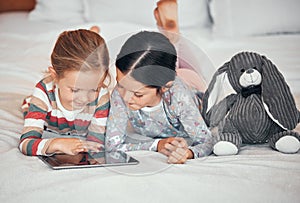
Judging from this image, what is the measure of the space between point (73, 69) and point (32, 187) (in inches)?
12.9

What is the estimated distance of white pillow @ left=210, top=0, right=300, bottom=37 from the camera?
6.84 ft

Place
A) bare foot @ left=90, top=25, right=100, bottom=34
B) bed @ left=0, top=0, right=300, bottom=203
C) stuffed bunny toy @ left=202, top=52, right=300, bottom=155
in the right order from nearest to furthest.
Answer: bed @ left=0, top=0, right=300, bottom=203, stuffed bunny toy @ left=202, top=52, right=300, bottom=155, bare foot @ left=90, top=25, right=100, bottom=34

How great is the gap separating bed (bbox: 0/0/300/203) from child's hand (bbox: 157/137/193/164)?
2 centimetres

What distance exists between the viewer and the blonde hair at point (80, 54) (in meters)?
1.10

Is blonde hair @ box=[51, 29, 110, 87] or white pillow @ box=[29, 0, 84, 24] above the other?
blonde hair @ box=[51, 29, 110, 87]

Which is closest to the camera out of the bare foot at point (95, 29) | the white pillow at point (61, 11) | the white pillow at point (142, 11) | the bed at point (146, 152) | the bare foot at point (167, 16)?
the bed at point (146, 152)

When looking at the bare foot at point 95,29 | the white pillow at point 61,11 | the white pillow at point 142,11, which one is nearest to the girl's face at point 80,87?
the bare foot at point 95,29

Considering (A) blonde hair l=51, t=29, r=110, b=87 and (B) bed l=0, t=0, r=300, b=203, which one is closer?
(B) bed l=0, t=0, r=300, b=203

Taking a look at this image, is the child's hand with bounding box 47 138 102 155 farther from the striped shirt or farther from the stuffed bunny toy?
the stuffed bunny toy

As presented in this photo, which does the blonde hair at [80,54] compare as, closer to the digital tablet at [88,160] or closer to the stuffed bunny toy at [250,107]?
the digital tablet at [88,160]

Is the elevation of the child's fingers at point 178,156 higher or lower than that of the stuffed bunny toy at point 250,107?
lower

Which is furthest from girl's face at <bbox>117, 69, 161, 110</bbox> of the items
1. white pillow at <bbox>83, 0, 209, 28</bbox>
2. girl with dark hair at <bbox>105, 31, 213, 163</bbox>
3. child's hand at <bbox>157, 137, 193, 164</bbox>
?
white pillow at <bbox>83, 0, 209, 28</bbox>

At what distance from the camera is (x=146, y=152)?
3.84 feet

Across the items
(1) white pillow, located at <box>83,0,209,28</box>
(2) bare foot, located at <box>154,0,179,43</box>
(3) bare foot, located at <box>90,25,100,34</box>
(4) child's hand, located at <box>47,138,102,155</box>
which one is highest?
(2) bare foot, located at <box>154,0,179,43</box>
